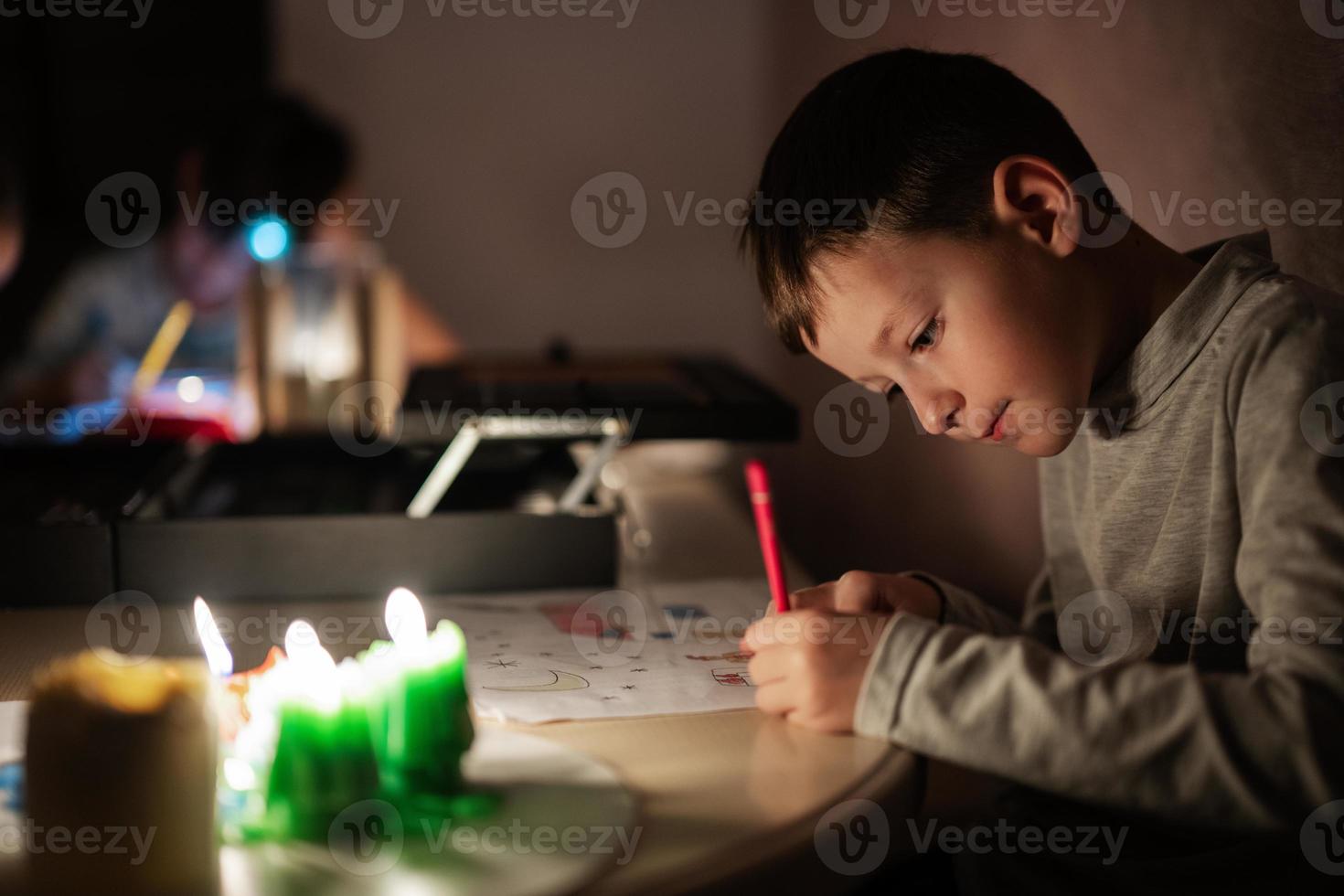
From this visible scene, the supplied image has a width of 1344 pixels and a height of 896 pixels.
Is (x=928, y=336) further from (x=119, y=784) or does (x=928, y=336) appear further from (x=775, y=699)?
(x=119, y=784)

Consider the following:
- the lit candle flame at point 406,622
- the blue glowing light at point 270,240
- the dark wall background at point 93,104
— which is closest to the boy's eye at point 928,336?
the lit candle flame at point 406,622

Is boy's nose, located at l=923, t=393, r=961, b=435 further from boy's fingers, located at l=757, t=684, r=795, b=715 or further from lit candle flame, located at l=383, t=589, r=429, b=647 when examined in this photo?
lit candle flame, located at l=383, t=589, r=429, b=647

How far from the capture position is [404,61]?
111 inches

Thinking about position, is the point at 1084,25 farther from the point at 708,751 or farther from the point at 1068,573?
the point at 708,751

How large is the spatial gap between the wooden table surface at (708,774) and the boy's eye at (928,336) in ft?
0.86

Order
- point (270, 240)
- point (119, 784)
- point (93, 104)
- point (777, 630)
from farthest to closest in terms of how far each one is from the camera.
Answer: point (93, 104)
point (270, 240)
point (777, 630)
point (119, 784)

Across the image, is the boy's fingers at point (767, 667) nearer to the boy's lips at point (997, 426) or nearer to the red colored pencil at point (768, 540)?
the red colored pencil at point (768, 540)

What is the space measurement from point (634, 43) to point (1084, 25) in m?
1.71

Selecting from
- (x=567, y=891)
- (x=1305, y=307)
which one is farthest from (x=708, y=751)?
(x=1305, y=307)

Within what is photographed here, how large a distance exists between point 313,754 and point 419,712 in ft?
0.16

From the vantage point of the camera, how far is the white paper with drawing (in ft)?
2.38

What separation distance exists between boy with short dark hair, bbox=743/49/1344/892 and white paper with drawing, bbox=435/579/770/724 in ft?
0.20

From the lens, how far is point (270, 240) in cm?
171

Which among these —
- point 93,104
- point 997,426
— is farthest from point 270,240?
point 93,104
